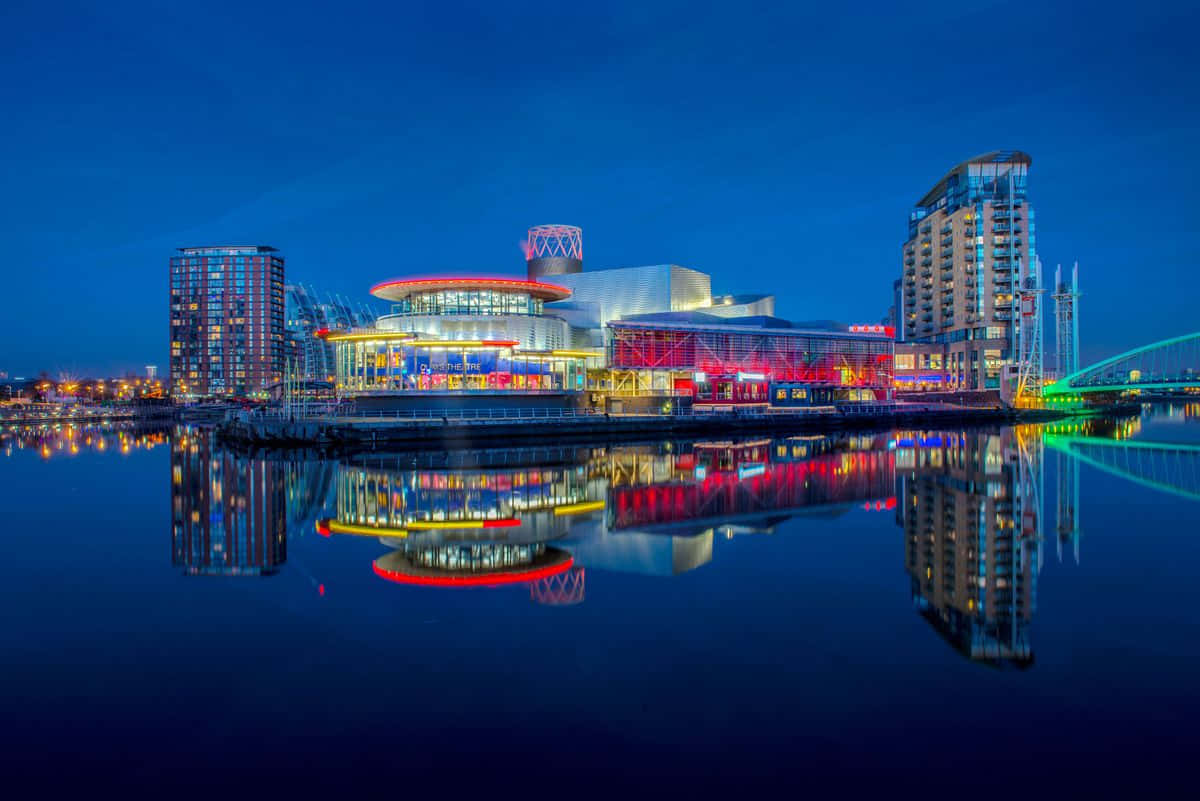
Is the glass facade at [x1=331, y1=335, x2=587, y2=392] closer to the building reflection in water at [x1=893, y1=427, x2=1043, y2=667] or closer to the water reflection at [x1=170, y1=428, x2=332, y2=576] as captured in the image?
the water reflection at [x1=170, y1=428, x2=332, y2=576]

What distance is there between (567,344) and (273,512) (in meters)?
45.6

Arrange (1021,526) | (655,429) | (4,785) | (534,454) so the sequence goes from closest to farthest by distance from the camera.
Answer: (4,785)
(1021,526)
(534,454)
(655,429)

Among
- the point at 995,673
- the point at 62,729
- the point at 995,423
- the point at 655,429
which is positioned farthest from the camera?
the point at 995,423

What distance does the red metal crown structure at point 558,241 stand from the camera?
287ft

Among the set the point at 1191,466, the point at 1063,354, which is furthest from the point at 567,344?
the point at 1063,354

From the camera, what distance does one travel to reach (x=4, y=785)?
5.52 metres

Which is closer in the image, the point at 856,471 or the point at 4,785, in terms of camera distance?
the point at 4,785

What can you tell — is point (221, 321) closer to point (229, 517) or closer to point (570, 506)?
point (229, 517)

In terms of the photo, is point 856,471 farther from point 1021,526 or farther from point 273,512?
point 273,512

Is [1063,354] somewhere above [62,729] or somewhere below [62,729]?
above

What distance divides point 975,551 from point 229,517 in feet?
53.7

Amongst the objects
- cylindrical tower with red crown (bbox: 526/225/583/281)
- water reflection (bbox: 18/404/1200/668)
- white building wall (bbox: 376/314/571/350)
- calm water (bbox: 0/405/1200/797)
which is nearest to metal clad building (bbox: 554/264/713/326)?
cylindrical tower with red crown (bbox: 526/225/583/281)

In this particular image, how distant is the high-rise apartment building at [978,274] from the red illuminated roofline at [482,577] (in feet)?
317

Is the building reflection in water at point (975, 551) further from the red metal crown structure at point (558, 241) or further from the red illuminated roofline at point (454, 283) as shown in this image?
the red metal crown structure at point (558, 241)
